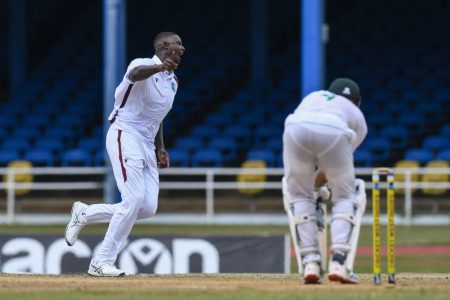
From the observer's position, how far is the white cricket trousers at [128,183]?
10.8 metres

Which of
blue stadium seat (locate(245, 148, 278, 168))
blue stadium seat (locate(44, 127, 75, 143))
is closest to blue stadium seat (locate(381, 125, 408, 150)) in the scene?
blue stadium seat (locate(245, 148, 278, 168))

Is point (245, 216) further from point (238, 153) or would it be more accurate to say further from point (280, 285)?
point (280, 285)

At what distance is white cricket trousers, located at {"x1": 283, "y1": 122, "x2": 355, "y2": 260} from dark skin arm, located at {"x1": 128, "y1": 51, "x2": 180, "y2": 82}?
1374 mm

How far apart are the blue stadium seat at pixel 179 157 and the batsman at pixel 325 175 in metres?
15.7

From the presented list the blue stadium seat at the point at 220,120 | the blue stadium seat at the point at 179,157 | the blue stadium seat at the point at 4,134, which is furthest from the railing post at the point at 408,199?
the blue stadium seat at the point at 4,134

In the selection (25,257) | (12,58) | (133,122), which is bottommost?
(25,257)

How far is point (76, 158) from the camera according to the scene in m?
25.8

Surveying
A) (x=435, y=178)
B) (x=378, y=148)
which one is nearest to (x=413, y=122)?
(x=378, y=148)

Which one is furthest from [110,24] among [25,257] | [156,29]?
[156,29]

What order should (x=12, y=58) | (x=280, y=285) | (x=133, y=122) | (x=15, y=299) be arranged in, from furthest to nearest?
(x=12, y=58), (x=133, y=122), (x=280, y=285), (x=15, y=299)

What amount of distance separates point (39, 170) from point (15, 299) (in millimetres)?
15185

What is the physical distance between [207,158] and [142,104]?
14.7m

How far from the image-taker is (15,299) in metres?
8.90

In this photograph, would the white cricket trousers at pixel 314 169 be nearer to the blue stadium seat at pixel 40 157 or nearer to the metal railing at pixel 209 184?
the metal railing at pixel 209 184
